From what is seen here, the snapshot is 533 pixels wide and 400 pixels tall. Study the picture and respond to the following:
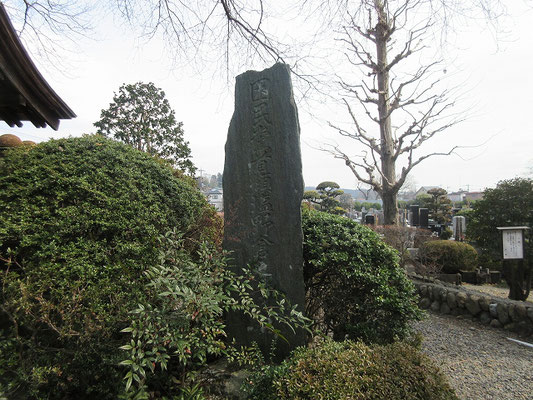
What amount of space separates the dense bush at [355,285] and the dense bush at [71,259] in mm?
1594

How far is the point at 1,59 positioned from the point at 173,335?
2.93m

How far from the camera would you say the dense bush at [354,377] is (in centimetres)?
172

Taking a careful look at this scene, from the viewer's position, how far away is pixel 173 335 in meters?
1.72

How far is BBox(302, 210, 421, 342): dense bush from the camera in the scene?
266 cm

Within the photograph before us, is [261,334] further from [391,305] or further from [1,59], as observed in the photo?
[1,59]

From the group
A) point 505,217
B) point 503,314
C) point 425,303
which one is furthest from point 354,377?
point 505,217

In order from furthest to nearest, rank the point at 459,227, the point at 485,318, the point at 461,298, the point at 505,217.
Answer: the point at 459,227 → the point at 505,217 → the point at 461,298 → the point at 485,318

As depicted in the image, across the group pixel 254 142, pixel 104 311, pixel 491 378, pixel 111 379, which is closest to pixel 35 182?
pixel 104 311

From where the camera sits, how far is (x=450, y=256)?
764 cm

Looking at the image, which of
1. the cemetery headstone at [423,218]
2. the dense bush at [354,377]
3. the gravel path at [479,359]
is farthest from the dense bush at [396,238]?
the cemetery headstone at [423,218]

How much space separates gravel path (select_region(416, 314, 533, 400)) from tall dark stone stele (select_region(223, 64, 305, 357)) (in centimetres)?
142

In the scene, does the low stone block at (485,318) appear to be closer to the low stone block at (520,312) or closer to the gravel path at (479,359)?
the gravel path at (479,359)

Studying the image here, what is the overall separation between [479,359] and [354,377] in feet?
8.46

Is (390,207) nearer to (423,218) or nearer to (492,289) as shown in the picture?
(492,289)
